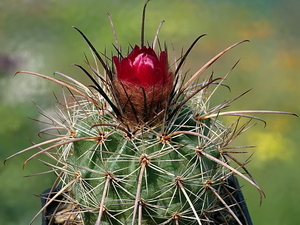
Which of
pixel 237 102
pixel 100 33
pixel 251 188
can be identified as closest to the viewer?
pixel 251 188

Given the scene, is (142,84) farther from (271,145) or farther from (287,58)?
(287,58)

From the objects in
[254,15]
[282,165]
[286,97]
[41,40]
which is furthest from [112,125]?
[254,15]

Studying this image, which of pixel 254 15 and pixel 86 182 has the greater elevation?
pixel 254 15

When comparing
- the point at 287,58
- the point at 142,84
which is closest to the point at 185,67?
the point at 287,58

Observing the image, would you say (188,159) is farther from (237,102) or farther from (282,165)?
(237,102)

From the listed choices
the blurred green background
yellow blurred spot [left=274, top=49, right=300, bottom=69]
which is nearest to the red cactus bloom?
the blurred green background

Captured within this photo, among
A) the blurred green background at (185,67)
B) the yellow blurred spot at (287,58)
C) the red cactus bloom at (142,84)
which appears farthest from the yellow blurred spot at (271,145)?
the red cactus bloom at (142,84)
